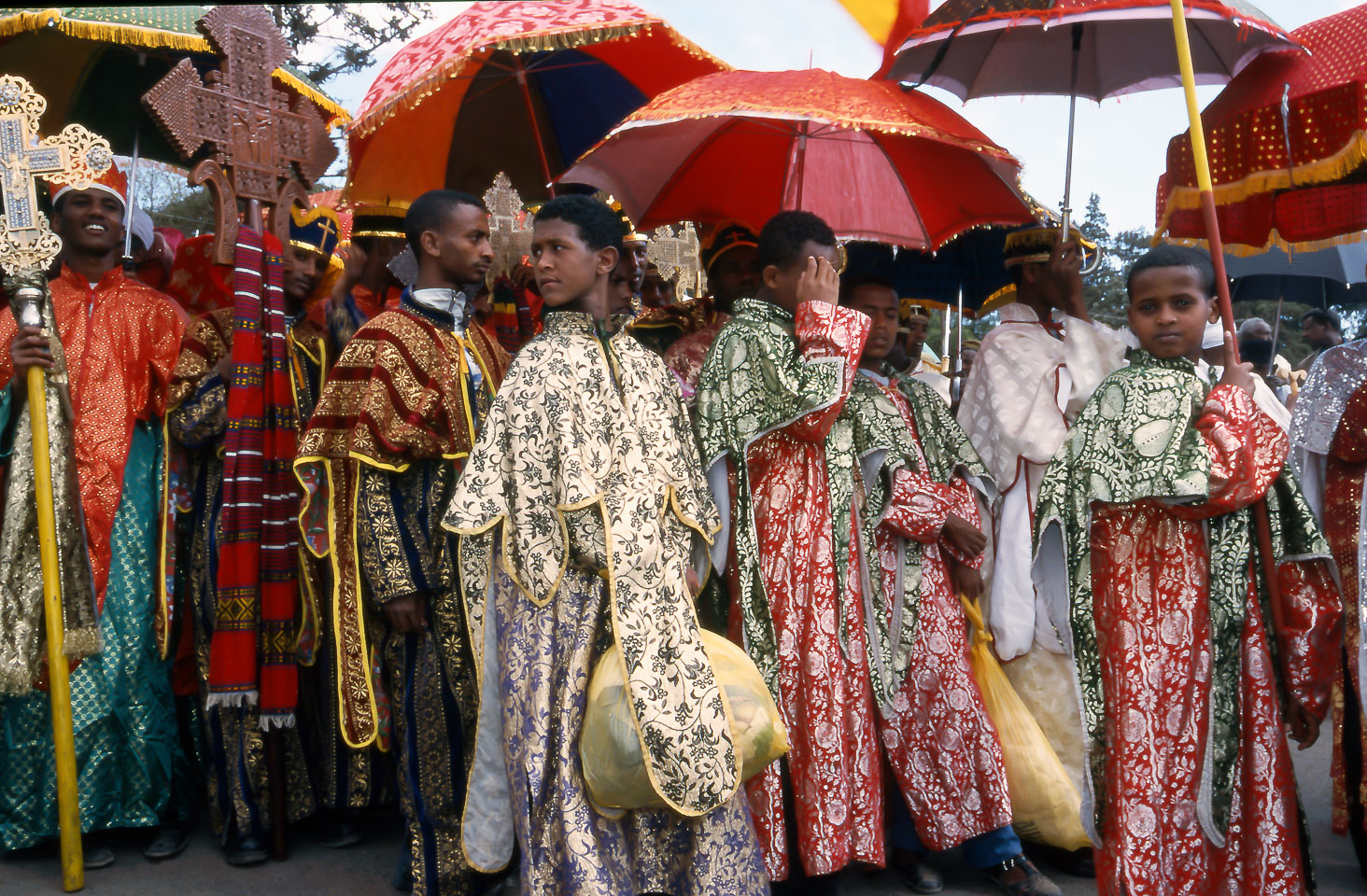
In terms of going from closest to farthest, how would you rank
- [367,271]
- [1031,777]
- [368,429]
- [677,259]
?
[368,429]
[1031,777]
[677,259]
[367,271]

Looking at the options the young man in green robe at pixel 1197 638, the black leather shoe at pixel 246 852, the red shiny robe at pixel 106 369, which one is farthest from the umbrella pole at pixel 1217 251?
the red shiny robe at pixel 106 369

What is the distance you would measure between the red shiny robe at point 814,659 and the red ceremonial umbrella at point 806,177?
105 centimetres

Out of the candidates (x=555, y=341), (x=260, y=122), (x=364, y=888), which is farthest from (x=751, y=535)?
(x=260, y=122)

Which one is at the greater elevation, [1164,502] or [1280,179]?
[1280,179]

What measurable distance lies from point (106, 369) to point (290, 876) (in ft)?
6.74

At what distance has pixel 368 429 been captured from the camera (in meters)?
3.62

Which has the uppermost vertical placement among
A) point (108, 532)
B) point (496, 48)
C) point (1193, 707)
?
point (496, 48)

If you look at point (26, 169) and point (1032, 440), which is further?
point (1032, 440)

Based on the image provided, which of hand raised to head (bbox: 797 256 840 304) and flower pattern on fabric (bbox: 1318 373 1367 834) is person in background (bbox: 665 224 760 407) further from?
flower pattern on fabric (bbox: 1318 373 1367 834)

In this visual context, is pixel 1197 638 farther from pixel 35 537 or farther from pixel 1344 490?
pixel 35 537

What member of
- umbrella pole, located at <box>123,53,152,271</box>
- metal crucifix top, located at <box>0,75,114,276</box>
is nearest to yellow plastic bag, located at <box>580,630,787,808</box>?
metal crucifix top, located at <box>0,75,114,276</box>

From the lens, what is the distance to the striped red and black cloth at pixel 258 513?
4055 millimetres

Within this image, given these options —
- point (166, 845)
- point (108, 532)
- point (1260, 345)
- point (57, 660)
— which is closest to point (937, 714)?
point (166, 845)

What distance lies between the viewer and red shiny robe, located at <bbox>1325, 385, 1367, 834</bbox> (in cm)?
397
